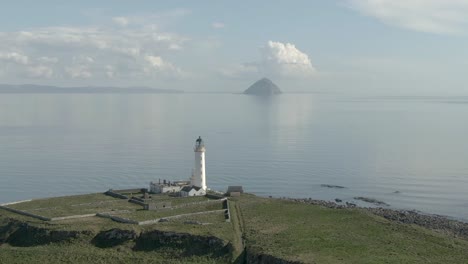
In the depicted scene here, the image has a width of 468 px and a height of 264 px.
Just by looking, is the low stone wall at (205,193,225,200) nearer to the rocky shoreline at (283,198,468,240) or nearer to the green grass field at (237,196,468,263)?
the green grass field at (237,196,468,263)

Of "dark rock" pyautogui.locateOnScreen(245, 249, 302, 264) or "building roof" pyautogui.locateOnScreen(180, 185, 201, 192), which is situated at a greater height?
"building roof" pyautogui.locateOnScreen(180, 185, 201, 192)

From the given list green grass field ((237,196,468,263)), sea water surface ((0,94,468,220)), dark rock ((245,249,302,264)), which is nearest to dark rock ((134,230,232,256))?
dark rock ((245,249,302,264))

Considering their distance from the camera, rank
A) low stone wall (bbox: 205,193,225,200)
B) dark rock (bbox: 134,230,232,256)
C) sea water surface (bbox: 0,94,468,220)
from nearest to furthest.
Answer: dark rock (bbox: 134,230,232,256)
low stone wall (bbox: 205,193,225,200)
sea water surface (bbox: 0,94,468,220)

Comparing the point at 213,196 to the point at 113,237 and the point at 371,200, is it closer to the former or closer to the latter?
the point at 113,237

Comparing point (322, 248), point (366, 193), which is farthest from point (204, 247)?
point (366, 193)

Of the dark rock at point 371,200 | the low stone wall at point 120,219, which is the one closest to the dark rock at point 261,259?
the low stone wall at point 120,219

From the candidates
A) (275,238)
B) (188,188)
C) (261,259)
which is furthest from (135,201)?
(261,259)

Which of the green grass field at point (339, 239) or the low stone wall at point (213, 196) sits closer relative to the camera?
the green grass field at point (339, 239)

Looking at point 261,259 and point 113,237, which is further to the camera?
point 113,237

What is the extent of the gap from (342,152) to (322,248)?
8300 cm

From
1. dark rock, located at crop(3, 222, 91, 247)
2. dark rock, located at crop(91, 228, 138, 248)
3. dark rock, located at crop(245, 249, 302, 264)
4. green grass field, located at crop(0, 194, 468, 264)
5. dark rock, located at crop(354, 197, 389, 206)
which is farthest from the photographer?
dark rock, located at crop(354, 197, 389, 206)

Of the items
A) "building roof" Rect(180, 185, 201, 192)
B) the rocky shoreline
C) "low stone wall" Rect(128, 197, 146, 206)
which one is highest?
"building roof" Rect(180, 185, 201, 192)

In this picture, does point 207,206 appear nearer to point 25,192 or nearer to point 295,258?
point 295,258

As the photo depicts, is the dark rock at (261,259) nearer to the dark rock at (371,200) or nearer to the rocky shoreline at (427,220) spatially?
the rocky shoreline at (427,220)
